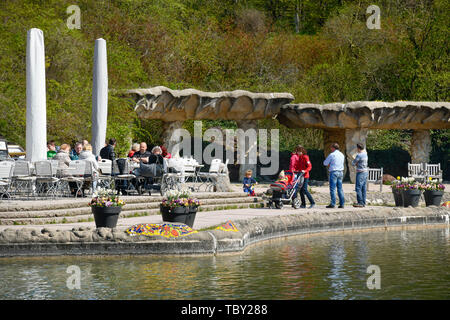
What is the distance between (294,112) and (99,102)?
11.0 metres

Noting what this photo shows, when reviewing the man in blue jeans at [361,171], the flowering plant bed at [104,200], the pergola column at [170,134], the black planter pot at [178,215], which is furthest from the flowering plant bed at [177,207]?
the pergola column at [170,134]

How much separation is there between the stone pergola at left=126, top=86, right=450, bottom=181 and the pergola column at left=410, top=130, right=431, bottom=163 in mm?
966

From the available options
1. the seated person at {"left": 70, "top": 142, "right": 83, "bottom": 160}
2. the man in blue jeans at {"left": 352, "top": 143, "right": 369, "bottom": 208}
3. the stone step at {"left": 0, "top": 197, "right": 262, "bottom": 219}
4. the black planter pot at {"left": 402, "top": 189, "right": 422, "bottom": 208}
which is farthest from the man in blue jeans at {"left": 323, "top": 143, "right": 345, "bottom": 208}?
the seated person at {"left": 70, "top": 142, "right": 83, "bottom": 160}

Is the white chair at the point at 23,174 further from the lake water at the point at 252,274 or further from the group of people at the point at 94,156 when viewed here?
the lake water at the point at 252,274

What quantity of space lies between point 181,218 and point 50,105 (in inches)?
520

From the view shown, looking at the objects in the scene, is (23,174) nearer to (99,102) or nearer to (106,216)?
(106,216)

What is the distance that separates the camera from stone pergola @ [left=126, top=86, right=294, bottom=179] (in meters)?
27.1

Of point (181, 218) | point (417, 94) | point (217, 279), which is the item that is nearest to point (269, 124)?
point (417, 94)

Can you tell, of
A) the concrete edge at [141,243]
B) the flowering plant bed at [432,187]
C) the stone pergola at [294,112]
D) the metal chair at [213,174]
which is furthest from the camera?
the stone pergola at [294,112]

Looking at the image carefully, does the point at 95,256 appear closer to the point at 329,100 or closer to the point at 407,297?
the point at 407,297

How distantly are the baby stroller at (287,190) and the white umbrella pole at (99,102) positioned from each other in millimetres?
4871

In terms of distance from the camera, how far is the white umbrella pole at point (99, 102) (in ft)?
65.1

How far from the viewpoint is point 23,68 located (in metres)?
27.2

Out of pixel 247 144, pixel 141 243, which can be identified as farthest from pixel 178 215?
pixel 247 144
